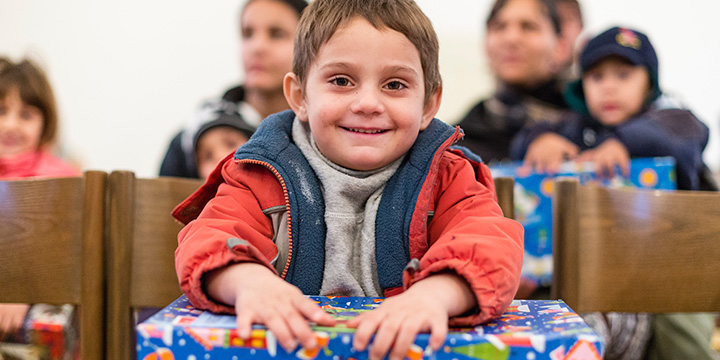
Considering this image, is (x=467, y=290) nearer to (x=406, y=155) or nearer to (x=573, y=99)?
(x=406, y=155)

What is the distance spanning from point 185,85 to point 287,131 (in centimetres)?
193

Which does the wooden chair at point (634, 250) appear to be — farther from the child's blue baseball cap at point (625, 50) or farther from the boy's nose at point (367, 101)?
the child's blue baseball cap at point (625, 50)

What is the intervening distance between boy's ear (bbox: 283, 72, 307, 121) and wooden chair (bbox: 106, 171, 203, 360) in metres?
0.28

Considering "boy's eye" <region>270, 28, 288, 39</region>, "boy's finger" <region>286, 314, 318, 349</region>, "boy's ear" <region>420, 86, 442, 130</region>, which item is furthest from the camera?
"boy's eye" <region>270, 28, 288, 39</region>

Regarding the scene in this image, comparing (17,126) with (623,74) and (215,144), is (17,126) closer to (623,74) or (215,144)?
(215,144)

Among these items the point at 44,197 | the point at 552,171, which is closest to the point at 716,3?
the point at 552,171

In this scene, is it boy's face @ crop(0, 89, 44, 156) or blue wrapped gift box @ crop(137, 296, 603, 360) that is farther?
boy's face @ crop(0, 89, 44, 156)

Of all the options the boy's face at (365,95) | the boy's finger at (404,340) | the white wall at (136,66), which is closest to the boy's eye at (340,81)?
the boy's face at (365,95)

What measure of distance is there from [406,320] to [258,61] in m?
1.47

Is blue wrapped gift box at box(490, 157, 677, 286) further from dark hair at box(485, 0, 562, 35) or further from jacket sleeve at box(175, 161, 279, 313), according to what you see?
dark hair at box(485, 0, 562, 35)

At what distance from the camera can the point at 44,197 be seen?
0.95m

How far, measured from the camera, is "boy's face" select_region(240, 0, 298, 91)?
73.3 inches

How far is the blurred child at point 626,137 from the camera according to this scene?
4.35ft

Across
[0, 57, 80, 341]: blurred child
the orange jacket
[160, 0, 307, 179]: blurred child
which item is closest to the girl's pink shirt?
[0, 57, 80, 341]: blurred child
